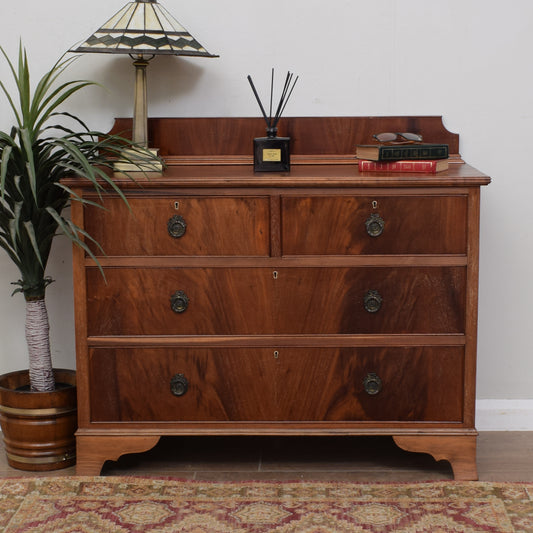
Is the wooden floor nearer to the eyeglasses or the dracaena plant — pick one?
the dracaena plant

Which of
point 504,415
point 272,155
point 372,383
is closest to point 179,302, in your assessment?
point 272,155

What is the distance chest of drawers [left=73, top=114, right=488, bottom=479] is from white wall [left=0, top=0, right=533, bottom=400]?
39cm

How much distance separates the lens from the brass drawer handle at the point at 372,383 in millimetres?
2488

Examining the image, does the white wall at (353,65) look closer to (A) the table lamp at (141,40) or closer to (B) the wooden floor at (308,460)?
(A) the table lamp at (141,40)

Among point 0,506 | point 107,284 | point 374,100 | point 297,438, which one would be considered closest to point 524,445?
point 297,438

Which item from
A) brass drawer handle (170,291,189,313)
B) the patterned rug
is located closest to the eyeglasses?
brass drawer handle (170,291,189,313)

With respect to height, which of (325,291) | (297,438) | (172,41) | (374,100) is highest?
(172,41)

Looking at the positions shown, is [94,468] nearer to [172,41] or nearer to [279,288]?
[279,288]

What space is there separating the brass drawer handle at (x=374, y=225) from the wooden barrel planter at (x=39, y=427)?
1.08 meters

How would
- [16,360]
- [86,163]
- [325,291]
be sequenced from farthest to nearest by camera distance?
[16,360]
[325,291]
[86,163]

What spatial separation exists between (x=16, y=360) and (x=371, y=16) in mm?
1742

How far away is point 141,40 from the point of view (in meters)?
2.54

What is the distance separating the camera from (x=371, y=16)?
2.76m

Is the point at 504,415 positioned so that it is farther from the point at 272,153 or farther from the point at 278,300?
the point at 272,153
